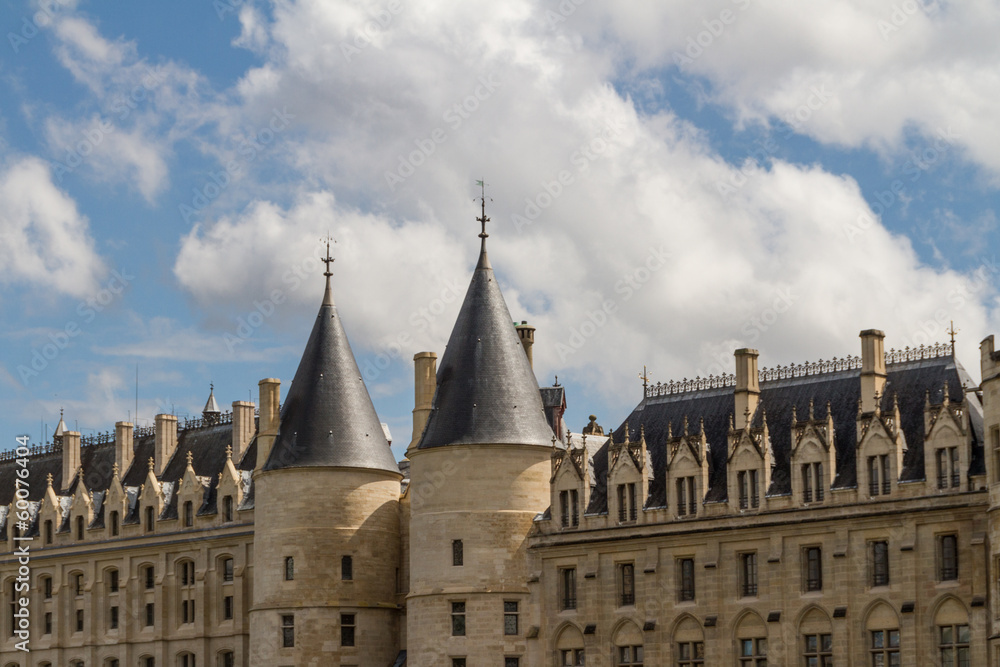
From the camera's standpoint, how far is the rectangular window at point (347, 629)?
82625 mm

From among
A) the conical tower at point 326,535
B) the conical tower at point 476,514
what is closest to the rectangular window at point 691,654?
the conical tower at point 476,514

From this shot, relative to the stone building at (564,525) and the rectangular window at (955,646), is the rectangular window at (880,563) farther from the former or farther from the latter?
the rectangular window at (955,646)

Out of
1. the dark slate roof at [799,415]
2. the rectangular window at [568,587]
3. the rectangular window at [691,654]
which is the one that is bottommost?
the rectangular window at [691,654]

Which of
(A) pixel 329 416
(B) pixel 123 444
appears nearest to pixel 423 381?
(A) pixel 329 416

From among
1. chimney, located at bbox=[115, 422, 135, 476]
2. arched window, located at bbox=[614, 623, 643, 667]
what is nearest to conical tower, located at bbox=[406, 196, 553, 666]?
arched window, located at bbox=[614, 623, 643, 667]

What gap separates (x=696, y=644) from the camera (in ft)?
237

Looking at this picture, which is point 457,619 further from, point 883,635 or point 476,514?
point 883,635

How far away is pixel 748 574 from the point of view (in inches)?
2808

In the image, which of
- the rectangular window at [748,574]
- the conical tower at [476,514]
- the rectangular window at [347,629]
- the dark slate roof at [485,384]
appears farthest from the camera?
the rectangular window at [347,629]

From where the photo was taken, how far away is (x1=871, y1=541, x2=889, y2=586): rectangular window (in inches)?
2642

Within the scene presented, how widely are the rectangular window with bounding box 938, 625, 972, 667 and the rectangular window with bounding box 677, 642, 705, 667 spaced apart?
408 inches

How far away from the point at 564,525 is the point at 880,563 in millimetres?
14825

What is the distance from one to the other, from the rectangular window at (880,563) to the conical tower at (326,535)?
994 inches

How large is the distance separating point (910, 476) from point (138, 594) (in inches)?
1778
